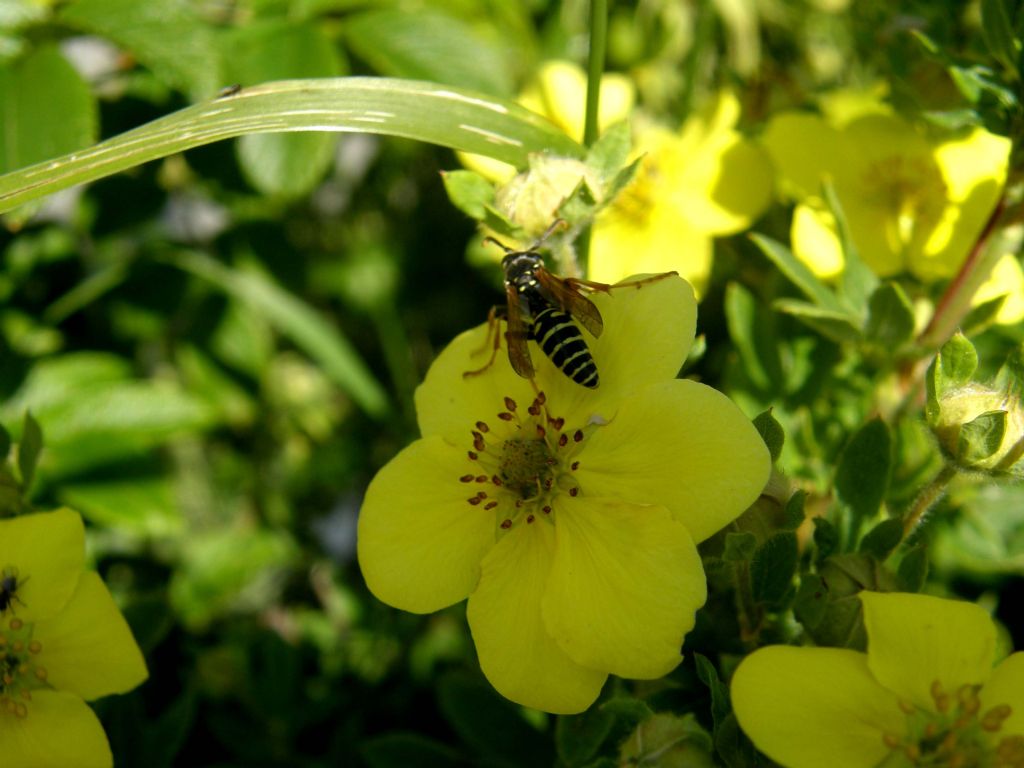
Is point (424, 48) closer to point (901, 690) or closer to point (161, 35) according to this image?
point (161, 35)

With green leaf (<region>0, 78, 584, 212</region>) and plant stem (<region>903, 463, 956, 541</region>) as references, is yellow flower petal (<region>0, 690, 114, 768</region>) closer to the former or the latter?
green leaf (<region>0, 78, 584, 212</region>)

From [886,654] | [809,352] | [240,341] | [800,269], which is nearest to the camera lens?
[886,654]

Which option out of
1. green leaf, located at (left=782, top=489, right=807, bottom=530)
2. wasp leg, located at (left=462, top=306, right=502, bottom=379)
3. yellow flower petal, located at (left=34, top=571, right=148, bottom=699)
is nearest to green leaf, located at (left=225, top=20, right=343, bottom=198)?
wasp leg, located at (left=462, top=306, right=502, bottom=379)

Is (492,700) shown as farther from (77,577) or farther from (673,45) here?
(673,45)

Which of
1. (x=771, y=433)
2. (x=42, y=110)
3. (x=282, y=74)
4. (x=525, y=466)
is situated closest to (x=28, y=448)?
(x=42, y=110)

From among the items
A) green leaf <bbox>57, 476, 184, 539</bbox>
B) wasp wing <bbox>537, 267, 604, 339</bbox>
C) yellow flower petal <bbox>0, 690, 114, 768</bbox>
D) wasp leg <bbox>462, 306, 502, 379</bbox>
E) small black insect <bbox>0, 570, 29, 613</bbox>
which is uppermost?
wasp wing <bbox>537, 267, 604, 339</bbox>

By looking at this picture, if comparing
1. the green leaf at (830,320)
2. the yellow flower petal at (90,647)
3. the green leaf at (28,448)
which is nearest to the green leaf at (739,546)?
the green leaf at (830,320)

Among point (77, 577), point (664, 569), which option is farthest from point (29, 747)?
point (664, 569)
